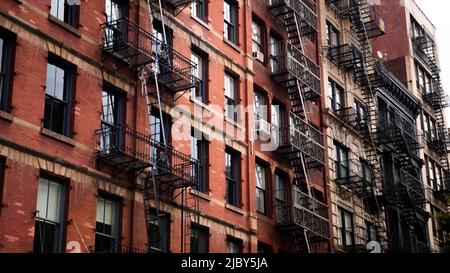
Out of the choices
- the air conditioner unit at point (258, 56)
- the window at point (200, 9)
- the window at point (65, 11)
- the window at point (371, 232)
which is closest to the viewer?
the window at point (65, 11)

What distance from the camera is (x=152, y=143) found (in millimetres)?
28125

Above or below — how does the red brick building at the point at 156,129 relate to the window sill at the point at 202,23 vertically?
below

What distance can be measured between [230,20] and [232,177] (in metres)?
7.08

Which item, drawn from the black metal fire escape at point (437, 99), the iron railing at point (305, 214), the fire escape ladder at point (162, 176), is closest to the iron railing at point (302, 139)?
the iron railing at point (305, 214)

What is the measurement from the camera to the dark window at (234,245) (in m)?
32.4

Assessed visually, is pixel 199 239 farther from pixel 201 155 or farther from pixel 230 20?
pixel 230 20

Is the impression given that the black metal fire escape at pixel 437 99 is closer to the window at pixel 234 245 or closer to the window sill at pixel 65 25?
the window at pixel 234 245

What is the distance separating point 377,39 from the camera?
61.3 m

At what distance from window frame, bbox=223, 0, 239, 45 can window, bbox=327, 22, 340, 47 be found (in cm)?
1052

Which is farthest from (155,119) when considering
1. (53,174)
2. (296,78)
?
(296,78)

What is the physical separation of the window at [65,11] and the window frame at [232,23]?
376 inches

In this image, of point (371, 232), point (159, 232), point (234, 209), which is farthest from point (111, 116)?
point (371, 232)

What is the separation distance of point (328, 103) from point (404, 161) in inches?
390
